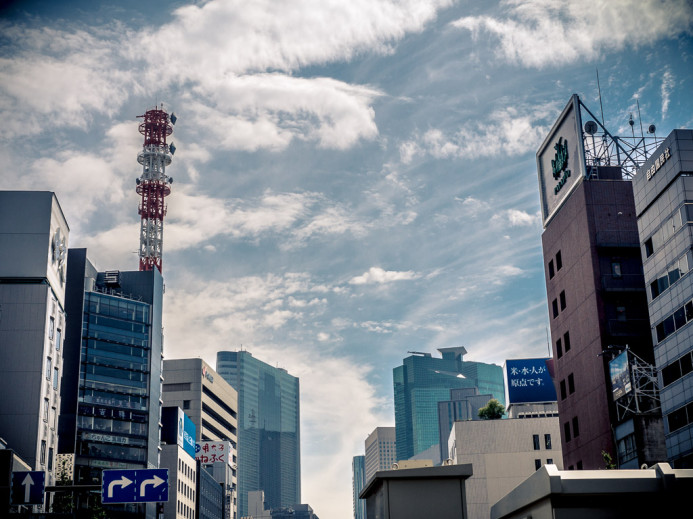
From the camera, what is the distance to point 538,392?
137875 mm

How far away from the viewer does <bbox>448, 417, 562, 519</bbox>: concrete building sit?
5546 inches

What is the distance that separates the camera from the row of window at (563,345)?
83.6m

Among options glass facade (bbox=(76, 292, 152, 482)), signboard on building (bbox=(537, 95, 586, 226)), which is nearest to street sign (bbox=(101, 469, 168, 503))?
signboard on building (bbox=(537, 95, 586, 226))

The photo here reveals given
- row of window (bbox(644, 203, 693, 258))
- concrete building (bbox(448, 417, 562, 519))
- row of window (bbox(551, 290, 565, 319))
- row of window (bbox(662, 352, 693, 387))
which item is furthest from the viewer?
concrete building (bbox(448, 417, 562, 519))

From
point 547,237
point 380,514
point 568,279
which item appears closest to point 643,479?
point 380,514

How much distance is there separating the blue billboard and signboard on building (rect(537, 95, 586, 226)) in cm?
5025

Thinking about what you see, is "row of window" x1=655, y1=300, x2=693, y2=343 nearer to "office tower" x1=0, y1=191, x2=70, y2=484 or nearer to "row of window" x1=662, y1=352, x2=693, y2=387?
"row of window" x1=662, y1=352, x2=693, y2=387

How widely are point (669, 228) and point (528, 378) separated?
80.7 meters

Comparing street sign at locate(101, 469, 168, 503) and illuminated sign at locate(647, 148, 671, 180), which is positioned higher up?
illuminated sign at locate(647, 148, 671, 180)

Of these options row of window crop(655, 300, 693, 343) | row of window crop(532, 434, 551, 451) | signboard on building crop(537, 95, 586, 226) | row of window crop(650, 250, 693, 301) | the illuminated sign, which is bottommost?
row of window crop(655, 300, 693, 343)

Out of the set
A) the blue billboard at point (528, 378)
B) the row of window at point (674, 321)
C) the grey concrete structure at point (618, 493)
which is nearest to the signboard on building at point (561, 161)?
the row of window at point (674, 321)

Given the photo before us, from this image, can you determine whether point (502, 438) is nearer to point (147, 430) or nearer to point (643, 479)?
point (147, 430)

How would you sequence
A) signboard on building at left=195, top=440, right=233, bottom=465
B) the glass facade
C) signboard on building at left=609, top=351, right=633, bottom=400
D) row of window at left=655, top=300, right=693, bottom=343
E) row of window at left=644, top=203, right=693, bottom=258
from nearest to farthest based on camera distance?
row of window at left=655, top=300, right=693, bottom=343
row of window at left=644, top=203, right=693, bottom=258
signboard on building at left=609, top=351, right=633, bottom=400
the glass facade
signboard on building at left=195, top=440, right=233, bottom=465

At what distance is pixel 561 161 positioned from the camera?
288 ft
